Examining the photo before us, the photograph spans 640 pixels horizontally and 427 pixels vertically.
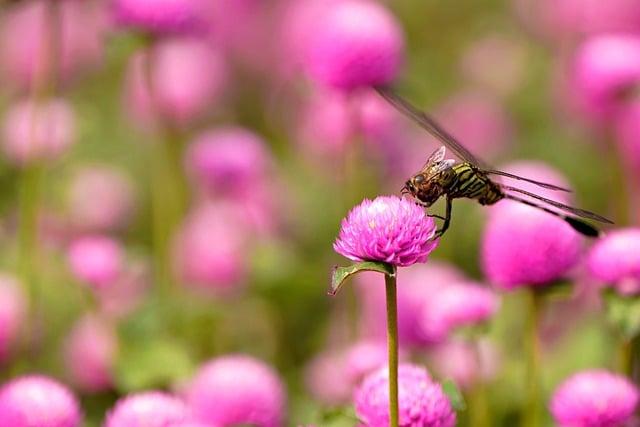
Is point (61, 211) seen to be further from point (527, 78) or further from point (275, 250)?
point (527, 78)

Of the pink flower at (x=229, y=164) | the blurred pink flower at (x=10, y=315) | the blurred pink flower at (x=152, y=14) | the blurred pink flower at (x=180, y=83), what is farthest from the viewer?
the blurred pink flower at (x=180, y=83)

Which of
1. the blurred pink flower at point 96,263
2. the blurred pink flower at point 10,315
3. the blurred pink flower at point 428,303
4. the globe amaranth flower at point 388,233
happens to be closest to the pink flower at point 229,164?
the blurred pink flower at point 428,303

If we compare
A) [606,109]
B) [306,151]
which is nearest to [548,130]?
[306,151]

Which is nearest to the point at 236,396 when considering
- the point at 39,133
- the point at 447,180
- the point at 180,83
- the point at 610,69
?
the point at 447,180

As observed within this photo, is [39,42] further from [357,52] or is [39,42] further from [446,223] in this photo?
[446,223]

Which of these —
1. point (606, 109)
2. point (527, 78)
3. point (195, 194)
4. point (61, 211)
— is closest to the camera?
point (606, 109)

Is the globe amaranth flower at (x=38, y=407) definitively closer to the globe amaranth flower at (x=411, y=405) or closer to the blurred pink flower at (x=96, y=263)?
the globe amaranth flower at (x=411, y=405)
